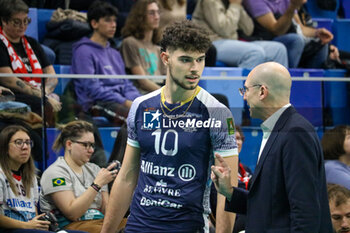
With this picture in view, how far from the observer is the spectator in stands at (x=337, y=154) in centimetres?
346

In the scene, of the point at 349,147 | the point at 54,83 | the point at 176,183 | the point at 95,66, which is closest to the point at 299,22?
the point at 95,66

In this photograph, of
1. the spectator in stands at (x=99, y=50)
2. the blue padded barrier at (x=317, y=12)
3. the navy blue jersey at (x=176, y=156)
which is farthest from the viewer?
the blue padded barrier at (x=317, y=12)

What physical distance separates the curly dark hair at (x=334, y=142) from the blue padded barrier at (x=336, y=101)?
0.20 feet

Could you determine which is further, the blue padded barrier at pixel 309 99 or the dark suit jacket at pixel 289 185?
the blue padded barrier at pixel 309 99

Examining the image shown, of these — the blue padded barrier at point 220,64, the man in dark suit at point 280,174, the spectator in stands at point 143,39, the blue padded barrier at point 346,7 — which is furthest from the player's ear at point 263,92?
the blue padded barrier at point 346,7

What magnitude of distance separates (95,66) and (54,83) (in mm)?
1180

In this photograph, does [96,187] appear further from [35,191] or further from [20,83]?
[20,83]

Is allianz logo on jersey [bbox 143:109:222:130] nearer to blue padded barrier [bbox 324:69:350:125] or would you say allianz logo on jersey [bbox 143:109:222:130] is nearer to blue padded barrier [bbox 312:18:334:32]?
blue padded barrier [bbox 324:69:350:125]

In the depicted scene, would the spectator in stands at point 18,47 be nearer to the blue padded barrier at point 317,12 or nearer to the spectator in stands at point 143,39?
the spectator in stands at point 143,39

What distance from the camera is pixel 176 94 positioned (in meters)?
3.04

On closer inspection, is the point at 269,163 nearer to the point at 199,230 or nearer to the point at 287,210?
the point at 287,210

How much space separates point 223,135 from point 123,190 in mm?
571

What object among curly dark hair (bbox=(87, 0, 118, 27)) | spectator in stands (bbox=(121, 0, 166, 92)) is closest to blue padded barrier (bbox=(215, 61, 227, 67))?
spectator in stands (bbox=(121, 0, 166, 92))

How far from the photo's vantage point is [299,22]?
6.18 metres
